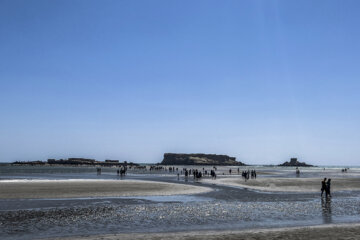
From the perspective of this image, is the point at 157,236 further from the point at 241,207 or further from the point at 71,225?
the point at 241,207

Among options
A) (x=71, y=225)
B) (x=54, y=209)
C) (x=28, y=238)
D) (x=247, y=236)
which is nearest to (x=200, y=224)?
(x=247, y=236)

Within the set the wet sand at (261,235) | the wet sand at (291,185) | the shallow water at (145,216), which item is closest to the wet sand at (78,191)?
the shallow water at (145,216)

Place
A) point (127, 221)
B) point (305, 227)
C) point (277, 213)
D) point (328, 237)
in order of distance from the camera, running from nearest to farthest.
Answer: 1. point (328, 237)
2. point (305, 227)
3. point (127, 221)
4. point (277, 213)

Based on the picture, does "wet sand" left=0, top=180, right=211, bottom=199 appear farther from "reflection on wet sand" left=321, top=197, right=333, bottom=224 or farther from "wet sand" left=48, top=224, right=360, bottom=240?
"wet sand" left=48, top=224, right=360, bottom=240

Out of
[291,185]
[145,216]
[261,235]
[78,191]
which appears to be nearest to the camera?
[261,235]

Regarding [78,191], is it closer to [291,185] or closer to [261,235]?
[261,235]

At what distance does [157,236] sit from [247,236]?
351 centimetres

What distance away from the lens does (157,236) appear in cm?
1299

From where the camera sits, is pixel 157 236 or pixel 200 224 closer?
pixel 157 236

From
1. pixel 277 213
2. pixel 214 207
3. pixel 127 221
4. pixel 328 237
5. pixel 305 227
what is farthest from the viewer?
pixel 214 207

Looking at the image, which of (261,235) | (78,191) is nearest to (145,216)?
(261,235)

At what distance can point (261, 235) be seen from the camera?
13125 millimetres

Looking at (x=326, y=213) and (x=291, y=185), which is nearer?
(x=326, y=213)

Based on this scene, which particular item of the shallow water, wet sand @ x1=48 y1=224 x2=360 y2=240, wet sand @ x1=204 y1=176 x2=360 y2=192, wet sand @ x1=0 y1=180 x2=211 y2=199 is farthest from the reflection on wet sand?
wet sand @ x1=204 y1=176 x2=360 y2=192
